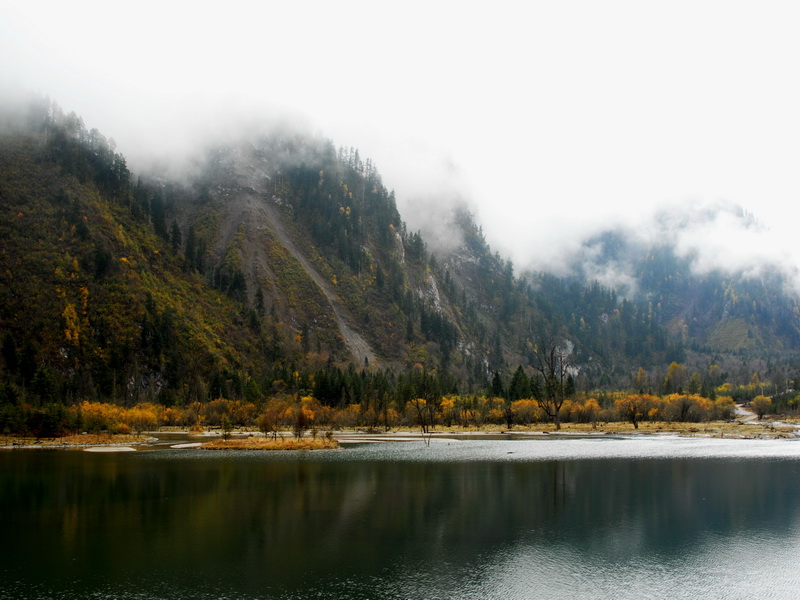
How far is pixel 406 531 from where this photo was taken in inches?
1403

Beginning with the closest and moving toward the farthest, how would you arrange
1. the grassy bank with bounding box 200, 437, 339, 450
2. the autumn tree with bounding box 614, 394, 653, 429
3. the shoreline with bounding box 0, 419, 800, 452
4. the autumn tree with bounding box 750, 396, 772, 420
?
the grassy bank with bounding box 200, 437, 339, 450
the shoreline with bounding box 0, 419, 800, 452
the autumn tree with bounding box 614, 394, 653, 429
the autumn tree with bounding box 750, 396, 772, 420

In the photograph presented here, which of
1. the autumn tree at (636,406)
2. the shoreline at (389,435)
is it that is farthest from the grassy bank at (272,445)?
the autumn tree at (636,406)

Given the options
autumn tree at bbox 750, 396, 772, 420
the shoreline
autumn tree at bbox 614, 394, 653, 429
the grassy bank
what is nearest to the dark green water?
the grassy bank

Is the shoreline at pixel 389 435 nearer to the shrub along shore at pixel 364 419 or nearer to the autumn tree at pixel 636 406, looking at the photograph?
the shrub along shore at pixel 364 419

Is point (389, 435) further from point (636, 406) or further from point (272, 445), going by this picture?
point (636, 406)

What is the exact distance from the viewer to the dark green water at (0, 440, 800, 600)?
26.2 metres

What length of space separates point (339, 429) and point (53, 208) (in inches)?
5018

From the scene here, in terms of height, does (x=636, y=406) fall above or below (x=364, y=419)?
above

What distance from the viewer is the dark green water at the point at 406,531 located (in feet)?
86.1

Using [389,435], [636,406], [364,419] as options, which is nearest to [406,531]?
[389,435]

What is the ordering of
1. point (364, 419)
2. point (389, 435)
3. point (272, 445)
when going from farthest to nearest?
point (364, 419)
point (389, 435)
point (272, 445)

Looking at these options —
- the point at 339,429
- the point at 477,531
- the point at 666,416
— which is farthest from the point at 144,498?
the point at 666,416

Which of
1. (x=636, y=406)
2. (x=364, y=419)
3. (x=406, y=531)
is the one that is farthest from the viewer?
(x=636, y=406)

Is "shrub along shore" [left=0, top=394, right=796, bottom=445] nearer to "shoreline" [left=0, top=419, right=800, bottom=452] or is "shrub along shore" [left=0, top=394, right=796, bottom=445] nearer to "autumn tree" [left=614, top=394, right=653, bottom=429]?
"autumn tree" [left=614, top=394, right=653, bottom=429]
